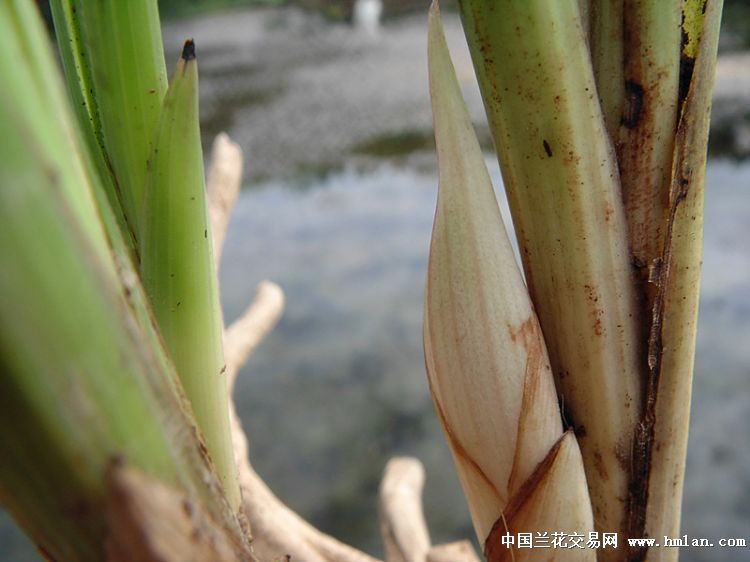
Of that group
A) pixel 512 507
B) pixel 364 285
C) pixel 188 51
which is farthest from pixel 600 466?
pixel 364 285

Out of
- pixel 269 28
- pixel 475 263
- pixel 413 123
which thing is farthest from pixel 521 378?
pixel 269 28

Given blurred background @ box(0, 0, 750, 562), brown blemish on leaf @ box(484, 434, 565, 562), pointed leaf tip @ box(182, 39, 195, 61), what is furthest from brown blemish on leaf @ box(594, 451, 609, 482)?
blurred background @ box(0, 0, 750, 562)

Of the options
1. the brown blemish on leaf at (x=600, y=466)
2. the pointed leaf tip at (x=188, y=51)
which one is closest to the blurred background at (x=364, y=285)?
the brown blemish on leaf at (x=600, y=466)

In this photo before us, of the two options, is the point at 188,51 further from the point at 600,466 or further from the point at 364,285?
the point at 364,285

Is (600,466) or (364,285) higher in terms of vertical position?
(600,466)

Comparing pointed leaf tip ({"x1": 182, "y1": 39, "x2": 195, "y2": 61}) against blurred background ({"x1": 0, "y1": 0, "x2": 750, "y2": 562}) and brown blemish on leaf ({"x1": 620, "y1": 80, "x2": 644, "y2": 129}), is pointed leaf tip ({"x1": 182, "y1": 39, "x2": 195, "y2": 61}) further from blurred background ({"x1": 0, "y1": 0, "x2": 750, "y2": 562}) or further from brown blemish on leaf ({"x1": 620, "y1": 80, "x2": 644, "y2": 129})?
blurred background ({"x1": 0, "y1": 0, "x2": 750, "y2": 562})

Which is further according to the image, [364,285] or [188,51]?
[364,285]

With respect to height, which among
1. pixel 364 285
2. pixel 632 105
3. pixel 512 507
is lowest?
pixel 364 285

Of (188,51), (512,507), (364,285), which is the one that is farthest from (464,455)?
(364,285)
